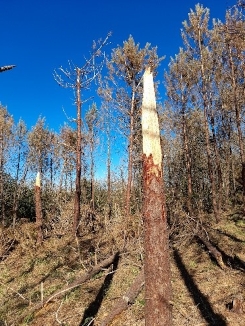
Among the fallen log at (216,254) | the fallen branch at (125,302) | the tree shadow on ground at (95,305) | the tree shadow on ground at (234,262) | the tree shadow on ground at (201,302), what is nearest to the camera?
the tree shadow on ground at (201,302)

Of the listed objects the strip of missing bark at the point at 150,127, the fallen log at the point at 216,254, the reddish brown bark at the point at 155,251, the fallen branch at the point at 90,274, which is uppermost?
the strip of missing bark at the point at 150,127

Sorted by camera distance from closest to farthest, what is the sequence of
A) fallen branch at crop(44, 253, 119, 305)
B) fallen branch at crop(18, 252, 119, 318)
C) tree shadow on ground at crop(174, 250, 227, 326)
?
tree shadow on ground at crop(174, 250, 227, 326)
fallen branch at crop(18, 252, 119, 318)
fallen branch at crop(44, 253, 119, 305)

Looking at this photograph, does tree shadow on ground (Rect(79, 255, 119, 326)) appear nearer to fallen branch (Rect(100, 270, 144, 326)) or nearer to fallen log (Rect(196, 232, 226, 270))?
fallen branch (Rect(100, 270, 144, 326))

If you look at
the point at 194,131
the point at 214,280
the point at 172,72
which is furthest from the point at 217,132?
the point at 214,280

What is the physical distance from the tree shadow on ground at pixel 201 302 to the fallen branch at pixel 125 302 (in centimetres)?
155

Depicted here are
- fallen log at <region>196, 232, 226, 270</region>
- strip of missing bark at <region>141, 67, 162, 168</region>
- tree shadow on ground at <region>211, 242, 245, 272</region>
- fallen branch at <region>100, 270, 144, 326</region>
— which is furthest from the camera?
fallen log at <region>196, 232, 226, 270</region>

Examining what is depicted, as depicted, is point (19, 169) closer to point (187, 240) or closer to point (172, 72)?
point (172, 72)

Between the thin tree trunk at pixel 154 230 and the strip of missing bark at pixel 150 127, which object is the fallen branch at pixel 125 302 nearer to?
the thin tree trunk at pixel 154 230

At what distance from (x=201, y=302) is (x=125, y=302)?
2.02 m

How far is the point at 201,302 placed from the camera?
833 centimetres

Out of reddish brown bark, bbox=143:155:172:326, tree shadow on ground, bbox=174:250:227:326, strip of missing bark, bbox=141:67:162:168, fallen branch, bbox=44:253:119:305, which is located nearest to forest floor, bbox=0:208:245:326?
tree shadow on ground, bbox=174:250:227:326

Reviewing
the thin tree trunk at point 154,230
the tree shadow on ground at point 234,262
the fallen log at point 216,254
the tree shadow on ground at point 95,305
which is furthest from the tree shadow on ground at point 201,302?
the thin tree trunk at point 154,230

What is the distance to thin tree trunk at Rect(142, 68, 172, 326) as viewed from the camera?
4.61 meters

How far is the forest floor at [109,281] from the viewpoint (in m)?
7.86
